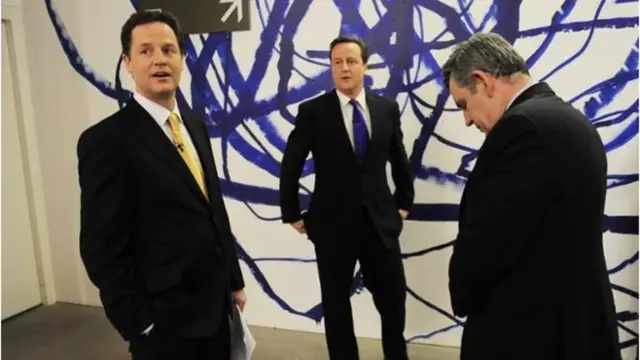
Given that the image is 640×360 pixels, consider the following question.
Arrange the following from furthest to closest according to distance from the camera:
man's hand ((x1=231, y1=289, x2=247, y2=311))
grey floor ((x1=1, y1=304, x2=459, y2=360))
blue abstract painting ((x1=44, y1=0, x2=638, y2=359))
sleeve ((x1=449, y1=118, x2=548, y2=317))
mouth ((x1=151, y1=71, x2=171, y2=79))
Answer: grey floor ((x1=1, y1=304, x2=459, y2=360)) → blue abstract painting ((x1=44, y1=0, x2=638, y2=359)) → man's hand ((x1=231, y1=289, x2=247, y2=311)) → mouth ((x1=151, y1=71, x2=171, y2=79)) → sleeve ((x1=449, y1=118, x2=548, y2=317))

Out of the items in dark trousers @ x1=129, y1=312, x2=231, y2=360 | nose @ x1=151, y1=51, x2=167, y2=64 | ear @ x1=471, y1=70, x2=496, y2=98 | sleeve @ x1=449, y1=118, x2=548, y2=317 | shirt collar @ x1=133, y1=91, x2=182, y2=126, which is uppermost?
nose @ x1=151, y1=51, x2=167, y2=64

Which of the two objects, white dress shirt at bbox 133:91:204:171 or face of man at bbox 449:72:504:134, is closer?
face of man at bbox 449:72:504:134

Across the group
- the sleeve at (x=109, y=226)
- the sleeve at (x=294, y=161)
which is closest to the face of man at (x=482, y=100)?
the sleeve at (x=109, y=226)

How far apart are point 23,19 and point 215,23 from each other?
1329mm

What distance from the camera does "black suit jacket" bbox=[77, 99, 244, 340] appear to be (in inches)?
58.5

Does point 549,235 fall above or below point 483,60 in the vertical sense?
below

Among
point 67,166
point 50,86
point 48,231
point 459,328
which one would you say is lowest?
point 459,328

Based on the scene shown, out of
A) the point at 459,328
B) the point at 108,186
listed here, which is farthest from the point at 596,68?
the point at 108,186

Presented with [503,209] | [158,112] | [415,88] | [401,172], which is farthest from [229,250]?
[415,88]

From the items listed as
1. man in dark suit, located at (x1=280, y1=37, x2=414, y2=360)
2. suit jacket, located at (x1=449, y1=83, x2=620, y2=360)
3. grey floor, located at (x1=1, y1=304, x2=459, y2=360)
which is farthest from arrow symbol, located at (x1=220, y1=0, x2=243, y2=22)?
suit jacket, located at (x1=449, y1=83, x2=620, y2=360)

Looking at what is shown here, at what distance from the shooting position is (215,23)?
125 inches

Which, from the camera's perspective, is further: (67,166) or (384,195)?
(67,166)

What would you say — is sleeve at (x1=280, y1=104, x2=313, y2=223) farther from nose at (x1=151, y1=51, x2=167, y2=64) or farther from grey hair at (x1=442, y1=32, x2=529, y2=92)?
grey hair at (x1=442, y1=32, x2=529, y2=92)

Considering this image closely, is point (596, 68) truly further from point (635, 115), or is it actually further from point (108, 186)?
point (108, 186)
